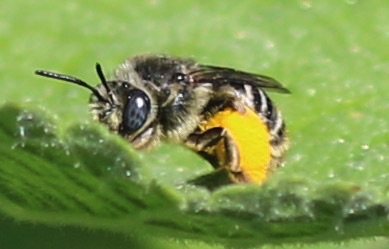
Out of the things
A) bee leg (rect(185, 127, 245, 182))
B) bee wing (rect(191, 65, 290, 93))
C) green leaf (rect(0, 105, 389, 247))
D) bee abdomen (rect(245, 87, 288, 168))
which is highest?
bee wing (rect(191, 65, 290, 93))

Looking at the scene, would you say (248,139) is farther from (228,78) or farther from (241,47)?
(241,47)

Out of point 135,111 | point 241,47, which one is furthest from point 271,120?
point 241,47

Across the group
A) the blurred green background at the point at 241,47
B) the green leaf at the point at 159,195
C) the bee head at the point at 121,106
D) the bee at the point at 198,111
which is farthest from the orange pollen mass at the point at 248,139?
the green leaf at the point at 159,195

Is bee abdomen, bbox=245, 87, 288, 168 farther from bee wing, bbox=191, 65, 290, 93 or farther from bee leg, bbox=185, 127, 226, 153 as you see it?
bee leg, bbox=185, 127, 226, 153

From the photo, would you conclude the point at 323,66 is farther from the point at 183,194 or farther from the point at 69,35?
the point at 183,194

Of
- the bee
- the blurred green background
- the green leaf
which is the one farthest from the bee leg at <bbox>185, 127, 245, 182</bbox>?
the green leaf
